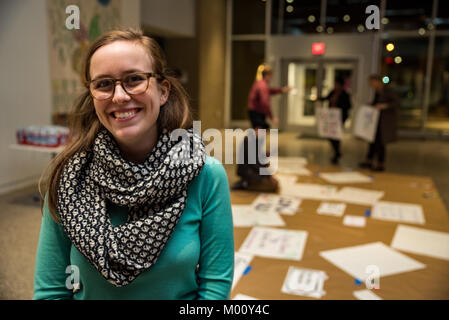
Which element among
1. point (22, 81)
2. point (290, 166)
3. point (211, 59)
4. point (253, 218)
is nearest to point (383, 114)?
point (290, 166)

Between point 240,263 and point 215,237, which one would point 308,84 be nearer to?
point 240,263

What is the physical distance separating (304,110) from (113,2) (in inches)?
227

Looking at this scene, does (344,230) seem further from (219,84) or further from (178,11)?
(219,84)

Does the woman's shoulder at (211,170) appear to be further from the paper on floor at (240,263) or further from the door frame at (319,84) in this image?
the door frame at (319,84)

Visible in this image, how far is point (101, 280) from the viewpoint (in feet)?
3.17

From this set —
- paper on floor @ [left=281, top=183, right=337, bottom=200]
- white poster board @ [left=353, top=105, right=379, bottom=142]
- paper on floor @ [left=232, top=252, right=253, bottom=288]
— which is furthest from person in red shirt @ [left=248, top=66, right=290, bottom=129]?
paper on floor @ [left=232, top=252, right=253, bottom=288]

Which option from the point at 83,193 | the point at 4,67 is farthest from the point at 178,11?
the point at 83,193

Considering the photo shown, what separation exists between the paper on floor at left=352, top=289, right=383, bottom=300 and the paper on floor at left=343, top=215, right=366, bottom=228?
106 centimetres

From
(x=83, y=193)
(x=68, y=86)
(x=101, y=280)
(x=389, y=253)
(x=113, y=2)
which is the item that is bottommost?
(x=389, y=253)

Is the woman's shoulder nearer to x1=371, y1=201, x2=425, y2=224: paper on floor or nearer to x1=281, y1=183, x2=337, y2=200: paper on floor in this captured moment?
x1=371, y1=201, x2=425, y2=224: paper on floor

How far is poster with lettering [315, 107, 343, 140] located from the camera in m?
5.87

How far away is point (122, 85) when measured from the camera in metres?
0.90

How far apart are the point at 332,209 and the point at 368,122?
7.43 feet

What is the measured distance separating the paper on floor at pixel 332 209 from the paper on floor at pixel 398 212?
0.88 feet
